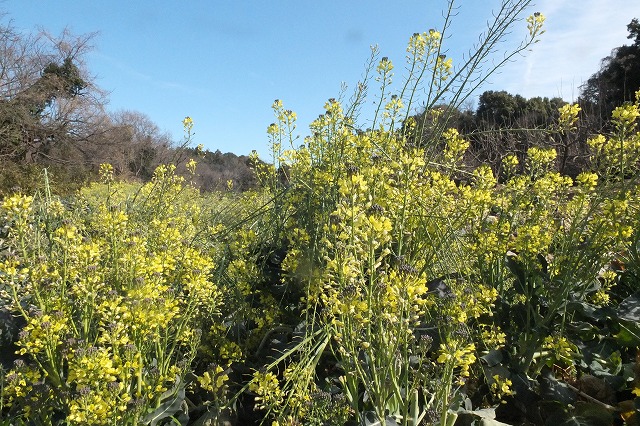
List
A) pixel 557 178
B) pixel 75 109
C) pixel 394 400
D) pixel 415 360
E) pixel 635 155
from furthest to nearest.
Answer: pixel 75 109, pixel 557 178, pixel 635 155, pixel 415 360, pixel 394 400

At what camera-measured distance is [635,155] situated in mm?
2676

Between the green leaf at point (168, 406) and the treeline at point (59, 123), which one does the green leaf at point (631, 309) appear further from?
the treeline at point (59, 123)

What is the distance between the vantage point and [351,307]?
136cm

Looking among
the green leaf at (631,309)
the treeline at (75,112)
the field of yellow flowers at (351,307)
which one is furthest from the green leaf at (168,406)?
the treeline at (75,112)

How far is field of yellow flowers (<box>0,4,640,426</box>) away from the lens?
1.55 meters

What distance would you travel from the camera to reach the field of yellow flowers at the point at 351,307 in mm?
1552

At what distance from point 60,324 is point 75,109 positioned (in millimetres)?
24715

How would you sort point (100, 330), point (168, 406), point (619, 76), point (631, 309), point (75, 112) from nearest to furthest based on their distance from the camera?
point (100, 330), point (168, 406), point (631, 309), point (619, 76), point (75, 112)

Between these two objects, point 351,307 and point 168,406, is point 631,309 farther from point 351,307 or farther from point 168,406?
point 168,406

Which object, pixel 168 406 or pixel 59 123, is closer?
pixel 168 406

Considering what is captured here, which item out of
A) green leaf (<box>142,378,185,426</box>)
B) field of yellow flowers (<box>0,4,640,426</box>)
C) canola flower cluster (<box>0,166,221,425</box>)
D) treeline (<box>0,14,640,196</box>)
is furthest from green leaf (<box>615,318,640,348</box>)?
treeline (<box>0,14,640,196</box>)

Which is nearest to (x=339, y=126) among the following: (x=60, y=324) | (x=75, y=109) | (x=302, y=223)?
(x=302, y=223)

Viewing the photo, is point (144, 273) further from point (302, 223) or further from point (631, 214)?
point (631, 214)

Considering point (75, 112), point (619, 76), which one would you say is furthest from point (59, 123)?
point (619, 76)
